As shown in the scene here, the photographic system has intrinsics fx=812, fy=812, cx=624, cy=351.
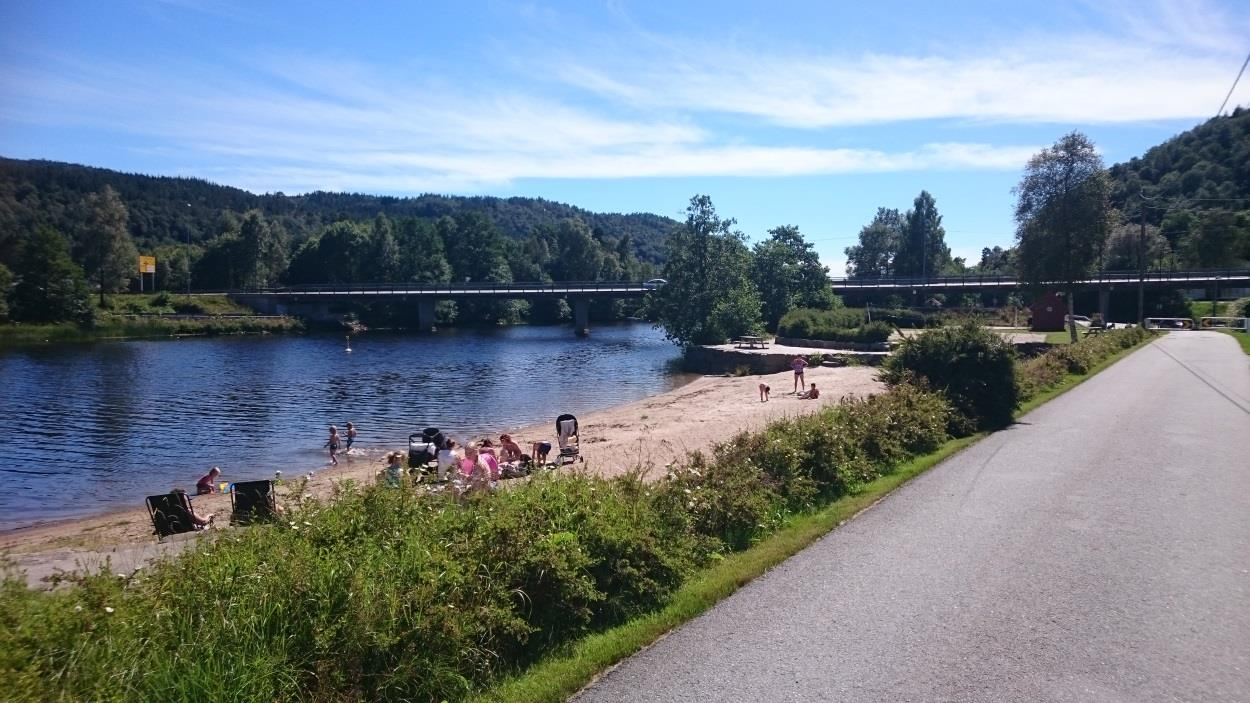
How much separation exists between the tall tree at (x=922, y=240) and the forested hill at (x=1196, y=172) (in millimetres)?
28202

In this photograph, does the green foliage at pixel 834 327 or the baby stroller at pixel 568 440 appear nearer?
the baby stroller at pixel 568 440

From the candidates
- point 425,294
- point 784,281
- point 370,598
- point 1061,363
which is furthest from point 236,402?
point 425,294

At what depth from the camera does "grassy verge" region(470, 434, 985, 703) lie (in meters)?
6.11

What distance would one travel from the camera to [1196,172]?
14362cm

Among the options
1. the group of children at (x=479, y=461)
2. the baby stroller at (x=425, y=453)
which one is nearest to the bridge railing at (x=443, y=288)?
the baby stroller at (x=425, y=453)

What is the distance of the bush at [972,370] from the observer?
19.3m

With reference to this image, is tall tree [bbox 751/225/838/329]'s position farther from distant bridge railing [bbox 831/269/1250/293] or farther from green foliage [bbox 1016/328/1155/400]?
green foliage [bbox 1016/328/1155/400]

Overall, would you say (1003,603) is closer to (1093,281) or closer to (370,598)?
(370,598)

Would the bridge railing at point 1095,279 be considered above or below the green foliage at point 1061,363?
above

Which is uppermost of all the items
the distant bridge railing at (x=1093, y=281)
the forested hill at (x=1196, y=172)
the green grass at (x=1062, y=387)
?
the forested hill at (x=1196, y=172)

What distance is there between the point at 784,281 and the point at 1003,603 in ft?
247

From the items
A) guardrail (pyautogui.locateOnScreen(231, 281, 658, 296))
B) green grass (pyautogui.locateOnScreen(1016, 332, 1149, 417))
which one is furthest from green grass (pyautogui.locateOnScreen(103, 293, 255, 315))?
green grass (pyautogui.locateOnScreen(1016, 332, 1149, 417))

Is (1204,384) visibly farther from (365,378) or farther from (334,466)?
(365,378)

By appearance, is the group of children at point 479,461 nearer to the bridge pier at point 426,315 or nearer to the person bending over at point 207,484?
the person bending over at point 207,484
